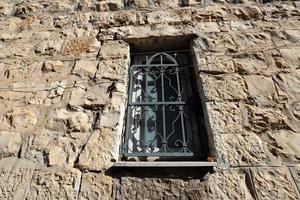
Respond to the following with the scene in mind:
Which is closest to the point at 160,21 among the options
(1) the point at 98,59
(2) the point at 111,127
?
(1) the point at 98,59

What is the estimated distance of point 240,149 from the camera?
5.37 ft

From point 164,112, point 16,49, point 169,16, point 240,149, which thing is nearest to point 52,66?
point 16,49

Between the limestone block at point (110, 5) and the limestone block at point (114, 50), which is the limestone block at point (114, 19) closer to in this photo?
the limestone block at point (110, 5)

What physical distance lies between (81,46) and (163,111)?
907 mm

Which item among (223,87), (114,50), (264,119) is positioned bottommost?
(264,119)

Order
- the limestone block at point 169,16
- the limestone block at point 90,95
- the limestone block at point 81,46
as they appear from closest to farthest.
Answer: the limestone block at point 90,95 → the limestone block at point 81,46 → the limestone block at point 169,16

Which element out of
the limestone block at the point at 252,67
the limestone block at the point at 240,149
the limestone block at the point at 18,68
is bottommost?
the limestone block at the point at 240,149

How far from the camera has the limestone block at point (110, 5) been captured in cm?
260

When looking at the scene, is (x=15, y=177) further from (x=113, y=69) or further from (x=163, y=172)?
(x=113, y=69)

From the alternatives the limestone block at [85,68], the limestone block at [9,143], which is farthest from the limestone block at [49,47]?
the limestone block at [9,143]

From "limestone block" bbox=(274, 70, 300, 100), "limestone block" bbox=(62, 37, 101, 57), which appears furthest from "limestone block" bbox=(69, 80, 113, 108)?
"limestone block" bbox=(274, 70, 300, 100)

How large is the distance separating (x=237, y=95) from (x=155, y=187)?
83 cm

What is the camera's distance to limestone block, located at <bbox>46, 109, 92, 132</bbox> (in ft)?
5.94

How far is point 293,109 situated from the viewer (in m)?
1.82
